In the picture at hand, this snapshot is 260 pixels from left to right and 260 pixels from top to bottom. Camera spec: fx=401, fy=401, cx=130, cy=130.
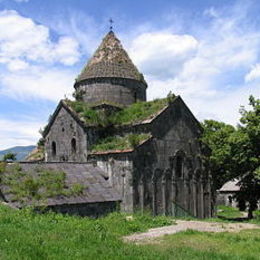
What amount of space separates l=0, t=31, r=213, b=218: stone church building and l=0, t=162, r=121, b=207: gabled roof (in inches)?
2.6

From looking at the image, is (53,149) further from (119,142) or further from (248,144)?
(248,144)

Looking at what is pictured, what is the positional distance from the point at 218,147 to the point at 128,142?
5157 millimetres

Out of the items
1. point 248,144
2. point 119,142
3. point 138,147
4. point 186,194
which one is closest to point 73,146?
point 119,142

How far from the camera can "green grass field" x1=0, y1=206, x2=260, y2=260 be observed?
802 centimetres

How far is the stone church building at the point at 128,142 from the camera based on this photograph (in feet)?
65.2

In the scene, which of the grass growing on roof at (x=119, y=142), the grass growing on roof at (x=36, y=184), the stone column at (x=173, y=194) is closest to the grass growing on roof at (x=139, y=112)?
the grass growing on roof at (x=119, y=142)

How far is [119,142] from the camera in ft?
69.0

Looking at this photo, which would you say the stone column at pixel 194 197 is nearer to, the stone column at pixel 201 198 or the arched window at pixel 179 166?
the stone column at pixel 201 198

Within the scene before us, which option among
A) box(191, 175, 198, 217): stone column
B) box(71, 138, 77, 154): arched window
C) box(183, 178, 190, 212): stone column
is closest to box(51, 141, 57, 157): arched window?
box(71, 138, 77, 154): arched window

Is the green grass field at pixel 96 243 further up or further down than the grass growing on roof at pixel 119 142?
further down

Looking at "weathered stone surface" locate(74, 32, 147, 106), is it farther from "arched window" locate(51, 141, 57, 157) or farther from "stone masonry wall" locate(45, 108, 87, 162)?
"arched window" locate(51, 141, 57, 157)

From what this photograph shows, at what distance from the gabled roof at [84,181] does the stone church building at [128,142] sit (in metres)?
0.07

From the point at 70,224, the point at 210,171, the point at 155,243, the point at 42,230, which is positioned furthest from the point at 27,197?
the point at 210,171

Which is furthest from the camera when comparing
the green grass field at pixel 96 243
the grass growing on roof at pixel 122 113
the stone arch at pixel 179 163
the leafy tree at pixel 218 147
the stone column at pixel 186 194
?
the stone column at pixel 186 194
